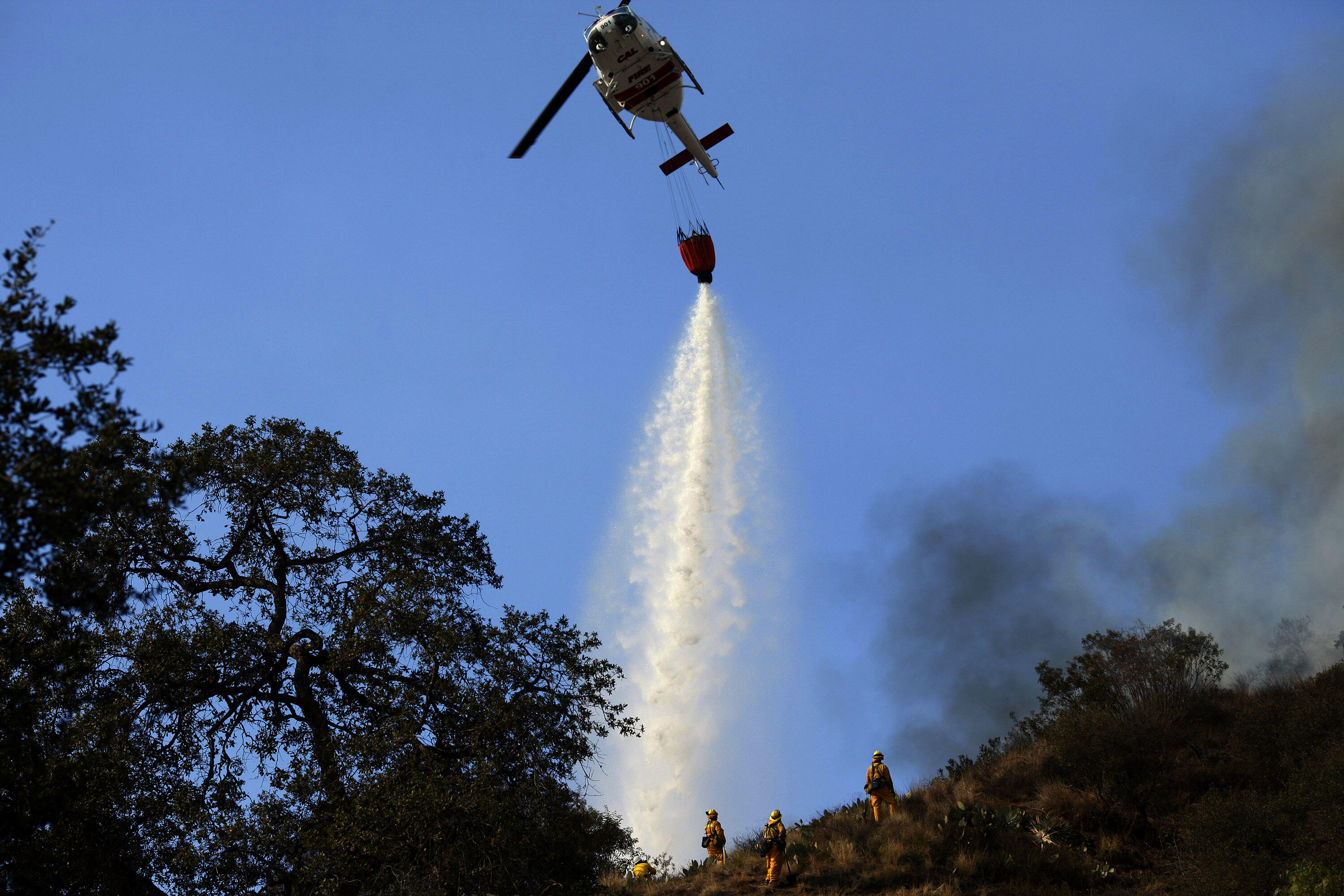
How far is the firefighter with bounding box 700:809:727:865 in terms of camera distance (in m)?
21.1

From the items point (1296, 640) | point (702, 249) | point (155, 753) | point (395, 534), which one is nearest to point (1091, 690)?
point (702, 249)

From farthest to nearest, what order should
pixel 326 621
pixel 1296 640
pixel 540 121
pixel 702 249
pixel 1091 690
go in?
pixel 1296 640, pixel 702 249, pixel 1091 690, pixel 540 121, pixel 326 621

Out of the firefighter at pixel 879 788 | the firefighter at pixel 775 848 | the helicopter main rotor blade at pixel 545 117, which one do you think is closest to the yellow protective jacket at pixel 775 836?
the firefighter at pixel 775 848

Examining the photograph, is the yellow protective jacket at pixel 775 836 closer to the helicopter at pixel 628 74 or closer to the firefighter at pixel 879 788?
the firefighter at pixel 879 788

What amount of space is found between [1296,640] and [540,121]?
54.9 meters

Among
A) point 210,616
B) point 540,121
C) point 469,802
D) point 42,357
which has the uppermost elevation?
point 540,121

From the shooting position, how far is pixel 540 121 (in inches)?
946

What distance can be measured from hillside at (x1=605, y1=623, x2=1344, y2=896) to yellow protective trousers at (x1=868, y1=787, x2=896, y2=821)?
0.44 m

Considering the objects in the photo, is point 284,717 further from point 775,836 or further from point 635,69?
point 635,69

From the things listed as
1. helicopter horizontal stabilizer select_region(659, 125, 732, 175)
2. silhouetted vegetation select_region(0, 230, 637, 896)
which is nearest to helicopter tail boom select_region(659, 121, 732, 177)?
helicopter horizontal stabilizer select_region(659, 125, 732, 175)

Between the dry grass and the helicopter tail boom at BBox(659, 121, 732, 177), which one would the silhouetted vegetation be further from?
the helicopter tail boom at BBox(659, 121, 732, 177)

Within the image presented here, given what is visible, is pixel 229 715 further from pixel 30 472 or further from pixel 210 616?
pixel 30 472

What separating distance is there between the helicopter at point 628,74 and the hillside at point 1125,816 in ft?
61.9

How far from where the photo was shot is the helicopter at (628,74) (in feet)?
81.3
